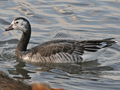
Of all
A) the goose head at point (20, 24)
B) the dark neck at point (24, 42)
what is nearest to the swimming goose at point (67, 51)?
the dark neck at point (24, 42)

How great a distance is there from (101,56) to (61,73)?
245 cm

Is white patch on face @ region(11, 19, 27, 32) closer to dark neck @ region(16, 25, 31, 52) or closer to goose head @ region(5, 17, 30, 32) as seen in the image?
goose head @ region(5, 17, 30, 32)

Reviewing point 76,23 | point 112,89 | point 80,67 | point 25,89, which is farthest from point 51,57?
point 25,89

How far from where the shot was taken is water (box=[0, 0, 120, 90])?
975 cm

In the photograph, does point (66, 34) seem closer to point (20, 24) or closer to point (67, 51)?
point (67, 51)

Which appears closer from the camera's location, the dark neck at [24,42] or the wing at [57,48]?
the wing at [57,48]

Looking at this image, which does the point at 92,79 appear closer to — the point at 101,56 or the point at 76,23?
the point at 101,56

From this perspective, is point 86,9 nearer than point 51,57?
No

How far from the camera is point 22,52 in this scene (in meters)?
11.9

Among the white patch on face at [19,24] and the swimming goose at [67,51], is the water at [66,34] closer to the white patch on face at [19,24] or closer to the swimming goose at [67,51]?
the swimming goose at [67,51]

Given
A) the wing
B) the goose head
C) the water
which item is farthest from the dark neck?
the wing

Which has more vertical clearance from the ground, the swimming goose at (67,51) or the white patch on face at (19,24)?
the white patch on face at (19,24)

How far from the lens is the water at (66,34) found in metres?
9.75

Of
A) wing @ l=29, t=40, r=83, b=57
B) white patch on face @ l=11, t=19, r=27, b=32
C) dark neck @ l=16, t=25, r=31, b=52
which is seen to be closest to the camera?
wing @ l=29, t=40, r=83, b=57
